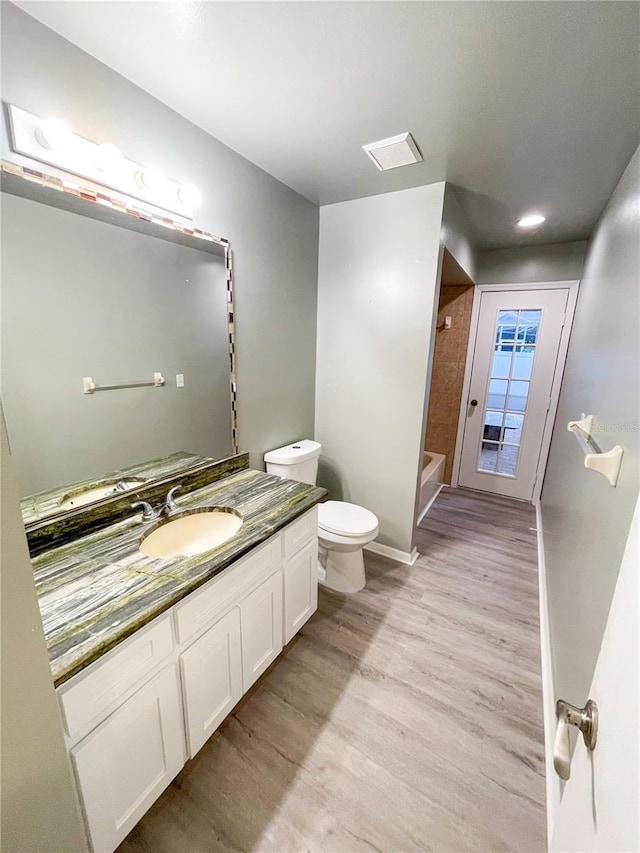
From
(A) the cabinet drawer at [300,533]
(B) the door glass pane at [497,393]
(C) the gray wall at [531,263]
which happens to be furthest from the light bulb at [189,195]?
(B) the door glass pane at [497,393]

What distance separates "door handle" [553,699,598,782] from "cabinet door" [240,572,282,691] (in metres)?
1.04

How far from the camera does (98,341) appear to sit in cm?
130

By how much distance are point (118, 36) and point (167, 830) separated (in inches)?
103

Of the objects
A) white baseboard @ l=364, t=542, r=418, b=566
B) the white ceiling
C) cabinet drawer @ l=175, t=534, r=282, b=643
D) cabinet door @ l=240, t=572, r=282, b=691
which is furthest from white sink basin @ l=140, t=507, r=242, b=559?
the white ceiling

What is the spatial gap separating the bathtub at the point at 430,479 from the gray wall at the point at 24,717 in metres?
2.74

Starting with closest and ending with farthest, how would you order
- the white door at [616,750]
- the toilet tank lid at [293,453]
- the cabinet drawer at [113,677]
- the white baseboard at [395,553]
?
the white door at [616,750] → the cabinet drawer at [113,677] → the toilet tank lid at [293,453] → the white baseboard at [395,553]

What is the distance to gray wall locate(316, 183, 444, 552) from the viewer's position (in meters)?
2.15

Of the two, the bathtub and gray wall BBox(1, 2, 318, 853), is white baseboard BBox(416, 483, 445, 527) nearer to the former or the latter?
the bathtub

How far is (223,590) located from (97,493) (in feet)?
2.12

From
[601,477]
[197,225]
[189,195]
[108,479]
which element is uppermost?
[189,195]

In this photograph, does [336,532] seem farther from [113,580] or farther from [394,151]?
[394,151]

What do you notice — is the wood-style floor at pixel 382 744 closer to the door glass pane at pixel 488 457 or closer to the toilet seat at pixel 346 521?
the toilet seat at pixel 346 521

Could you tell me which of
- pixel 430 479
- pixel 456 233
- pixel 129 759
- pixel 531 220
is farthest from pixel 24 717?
pixel 531 220

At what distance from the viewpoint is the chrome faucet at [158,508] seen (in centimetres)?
143
